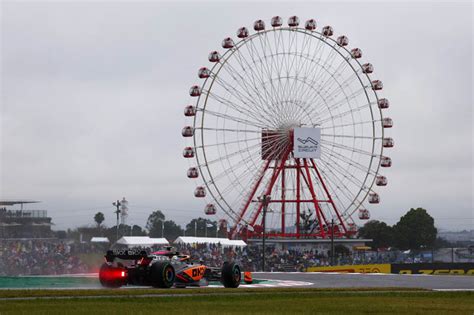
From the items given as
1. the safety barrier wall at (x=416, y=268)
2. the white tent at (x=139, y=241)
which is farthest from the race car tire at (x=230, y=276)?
the safety barrier wall at (x=416, y=268)

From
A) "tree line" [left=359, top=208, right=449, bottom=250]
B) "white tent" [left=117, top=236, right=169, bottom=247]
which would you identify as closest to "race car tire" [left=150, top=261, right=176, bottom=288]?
"white tent" [left=117, top=236, right=169, bottom=247]

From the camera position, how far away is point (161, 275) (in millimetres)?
34875

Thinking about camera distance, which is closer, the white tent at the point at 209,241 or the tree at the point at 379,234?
the white tent at the point at 209,241

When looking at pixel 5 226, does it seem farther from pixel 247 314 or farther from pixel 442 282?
pixel 247 314

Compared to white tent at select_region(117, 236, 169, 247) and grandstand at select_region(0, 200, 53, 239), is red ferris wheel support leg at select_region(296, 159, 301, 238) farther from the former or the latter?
grandstand at select_region(0, 200, 53, 239)

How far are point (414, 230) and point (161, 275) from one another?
130 meters

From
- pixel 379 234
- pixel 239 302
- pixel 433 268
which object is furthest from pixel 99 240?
pixel 379 234

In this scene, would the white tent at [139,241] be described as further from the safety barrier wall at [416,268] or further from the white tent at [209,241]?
the safety barrier wall at [416,268]

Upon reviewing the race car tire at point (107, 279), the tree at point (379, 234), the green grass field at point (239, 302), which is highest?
the tree at point (379, 234)

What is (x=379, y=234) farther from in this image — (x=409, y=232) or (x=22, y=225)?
(x=22, y=225)

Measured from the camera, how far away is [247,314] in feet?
76.2

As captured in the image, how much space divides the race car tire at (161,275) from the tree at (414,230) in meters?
126

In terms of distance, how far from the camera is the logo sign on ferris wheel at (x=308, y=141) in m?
84.1

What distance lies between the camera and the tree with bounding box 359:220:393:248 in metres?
162
